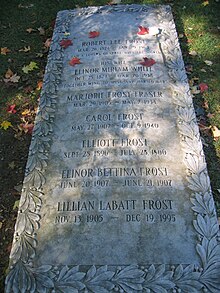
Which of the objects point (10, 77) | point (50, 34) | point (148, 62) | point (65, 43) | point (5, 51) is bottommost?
point (148, 62)

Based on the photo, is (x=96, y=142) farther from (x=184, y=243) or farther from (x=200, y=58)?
(x=200, y=58)

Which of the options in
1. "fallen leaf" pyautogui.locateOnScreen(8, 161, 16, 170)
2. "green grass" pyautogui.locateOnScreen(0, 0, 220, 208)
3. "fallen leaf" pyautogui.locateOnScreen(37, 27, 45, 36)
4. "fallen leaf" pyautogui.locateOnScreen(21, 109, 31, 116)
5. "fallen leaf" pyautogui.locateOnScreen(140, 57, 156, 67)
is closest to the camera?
"fallen leaf" pyautogui.locateOnScreen(8, 161, 16, 170)

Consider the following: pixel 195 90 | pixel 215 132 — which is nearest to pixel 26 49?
pixel 195 90

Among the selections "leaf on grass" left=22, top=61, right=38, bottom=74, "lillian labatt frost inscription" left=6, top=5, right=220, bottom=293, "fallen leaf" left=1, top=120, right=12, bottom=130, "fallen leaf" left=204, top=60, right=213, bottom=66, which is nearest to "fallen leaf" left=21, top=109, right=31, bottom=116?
"fallen leaf" left=1, top=120, right=12, bottom=130

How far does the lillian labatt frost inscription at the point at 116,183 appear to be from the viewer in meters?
2.73

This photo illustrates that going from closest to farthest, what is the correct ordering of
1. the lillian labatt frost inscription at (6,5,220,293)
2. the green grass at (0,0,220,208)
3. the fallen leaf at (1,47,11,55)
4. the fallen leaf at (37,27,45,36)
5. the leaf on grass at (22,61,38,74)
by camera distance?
the lillian labatt frost inscription at (6,5,220,293)
the green grass at (0,0,220,208)
the leaf on grass at (22,61,38,74)
the fallen leaf at (1,47,11,55)
the fallen leaf at (37,27,45,36)

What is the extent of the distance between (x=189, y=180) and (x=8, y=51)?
3197 mm

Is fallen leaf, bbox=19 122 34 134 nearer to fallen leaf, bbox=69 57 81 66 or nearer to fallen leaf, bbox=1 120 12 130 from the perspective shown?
fallen leaf, bbox=1 120 12 130

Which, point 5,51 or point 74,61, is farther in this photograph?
point 5,51

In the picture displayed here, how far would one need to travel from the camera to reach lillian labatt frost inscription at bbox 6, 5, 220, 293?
273cm

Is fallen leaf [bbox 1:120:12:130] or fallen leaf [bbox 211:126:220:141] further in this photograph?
fallen leaf [bbox 1:120:12:130]

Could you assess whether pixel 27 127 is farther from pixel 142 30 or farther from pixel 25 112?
pixel 142 30

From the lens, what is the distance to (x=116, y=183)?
3.18 m

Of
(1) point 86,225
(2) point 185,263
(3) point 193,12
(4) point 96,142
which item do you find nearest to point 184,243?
(2) point 185,263
